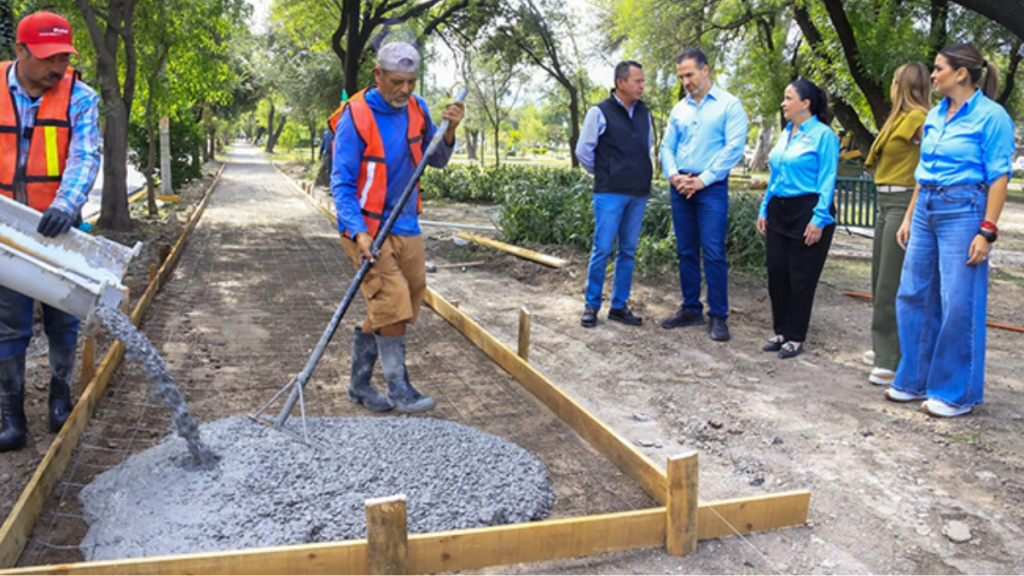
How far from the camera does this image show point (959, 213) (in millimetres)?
3684

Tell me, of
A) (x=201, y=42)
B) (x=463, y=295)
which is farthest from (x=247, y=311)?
(x=201, y=42)

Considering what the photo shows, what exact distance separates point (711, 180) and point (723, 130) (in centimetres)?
36

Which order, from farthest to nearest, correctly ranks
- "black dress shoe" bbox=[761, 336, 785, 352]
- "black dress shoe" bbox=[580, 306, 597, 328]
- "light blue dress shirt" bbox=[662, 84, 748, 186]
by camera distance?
"black dress shoe" bbox=[580, 306, 597, 328], "light blue dress shirt" bbox=[662, 84, 748, 186], "black dress shoe" bbox=[761, 336, 785, 352]

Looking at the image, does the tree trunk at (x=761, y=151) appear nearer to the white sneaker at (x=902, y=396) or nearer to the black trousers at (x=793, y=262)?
the black trousers at (x=793, y=262)

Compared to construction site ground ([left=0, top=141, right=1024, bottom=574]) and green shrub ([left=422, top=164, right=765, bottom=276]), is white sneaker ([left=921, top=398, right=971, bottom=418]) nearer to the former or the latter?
construction site ground ([left=0, top=141, right=1024, bottom=574])

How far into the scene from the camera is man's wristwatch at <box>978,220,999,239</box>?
3576mm

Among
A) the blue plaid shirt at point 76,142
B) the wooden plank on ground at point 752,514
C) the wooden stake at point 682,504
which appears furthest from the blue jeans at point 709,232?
the blue plaid shirt at point 76,142

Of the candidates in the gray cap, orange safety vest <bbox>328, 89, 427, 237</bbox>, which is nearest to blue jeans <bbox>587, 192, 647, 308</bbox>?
orange safety vest <bbox>328, 89, 427, 237</bbox>

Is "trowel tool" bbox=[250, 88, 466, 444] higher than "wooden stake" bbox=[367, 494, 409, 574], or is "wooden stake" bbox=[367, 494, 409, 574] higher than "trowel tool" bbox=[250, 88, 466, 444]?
"trowel tool" bbox=[250, 88, 466, 444]

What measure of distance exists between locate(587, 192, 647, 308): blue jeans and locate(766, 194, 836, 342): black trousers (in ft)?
3.15

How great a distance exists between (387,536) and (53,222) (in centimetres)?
172

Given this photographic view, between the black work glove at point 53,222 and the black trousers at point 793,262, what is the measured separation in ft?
12.2

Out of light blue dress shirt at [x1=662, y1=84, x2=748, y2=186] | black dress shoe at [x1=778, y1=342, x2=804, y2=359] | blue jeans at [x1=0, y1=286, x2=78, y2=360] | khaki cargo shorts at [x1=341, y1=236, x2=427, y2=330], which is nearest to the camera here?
blue jeans at [x1=0, y1=286, x2=78, y2=360]

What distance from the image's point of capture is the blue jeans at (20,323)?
3.09 meters
